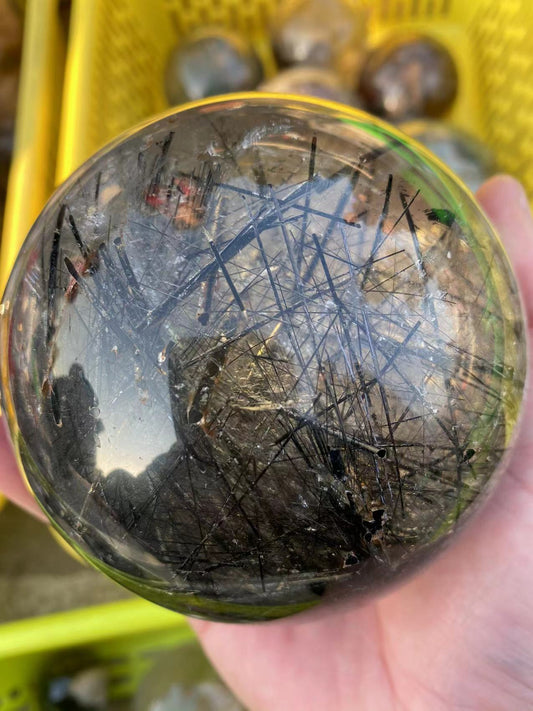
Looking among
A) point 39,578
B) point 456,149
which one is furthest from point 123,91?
point 39,578

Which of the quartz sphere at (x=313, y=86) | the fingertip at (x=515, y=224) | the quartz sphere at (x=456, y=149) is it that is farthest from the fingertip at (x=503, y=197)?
the quartz sphere at (x=313, y=86)

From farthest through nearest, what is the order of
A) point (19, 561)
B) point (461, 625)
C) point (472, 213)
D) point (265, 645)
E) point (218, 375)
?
point (19, 561)
point (265, 645)
point (461, 625)
point (472, 213)
point (218, 375)

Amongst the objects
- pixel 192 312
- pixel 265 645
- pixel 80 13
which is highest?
pixel 80 13

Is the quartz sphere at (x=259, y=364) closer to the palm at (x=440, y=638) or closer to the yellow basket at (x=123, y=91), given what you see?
the palm at (x=440, y=638)

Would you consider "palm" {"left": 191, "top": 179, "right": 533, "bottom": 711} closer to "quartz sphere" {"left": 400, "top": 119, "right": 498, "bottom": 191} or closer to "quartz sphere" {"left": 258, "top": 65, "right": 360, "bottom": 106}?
"quartz sphere" {"left": 400, "top": 119, "right": 498, "bottom": 191}

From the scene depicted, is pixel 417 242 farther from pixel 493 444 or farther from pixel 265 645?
pixel 265 645

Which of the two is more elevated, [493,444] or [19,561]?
[493,444]

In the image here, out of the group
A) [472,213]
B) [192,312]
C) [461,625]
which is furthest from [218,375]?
[461,625]

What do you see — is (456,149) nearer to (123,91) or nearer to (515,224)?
(515,224)

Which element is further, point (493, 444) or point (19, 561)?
point (19, 561)
